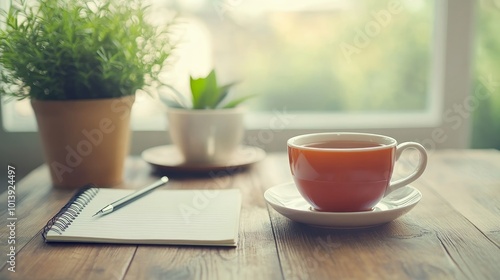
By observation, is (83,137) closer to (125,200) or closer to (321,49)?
(125,200)

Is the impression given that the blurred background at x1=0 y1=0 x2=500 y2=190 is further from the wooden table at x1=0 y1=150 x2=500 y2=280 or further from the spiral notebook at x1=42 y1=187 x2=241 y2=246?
the wooden table at x1=0 y1=150 x2=500 y2=280

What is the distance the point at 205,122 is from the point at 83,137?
0.76 feet

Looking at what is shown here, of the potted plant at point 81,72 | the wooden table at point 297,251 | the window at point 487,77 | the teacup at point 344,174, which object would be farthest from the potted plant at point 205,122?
the window at point 487,77

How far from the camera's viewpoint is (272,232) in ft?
2.63

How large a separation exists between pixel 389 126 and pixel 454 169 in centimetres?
37

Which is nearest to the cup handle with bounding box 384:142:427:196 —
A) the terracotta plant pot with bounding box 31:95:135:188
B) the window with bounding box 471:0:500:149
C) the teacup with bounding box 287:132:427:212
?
the teacup with bounding box 287:132:427:212

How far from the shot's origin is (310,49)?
207 cm

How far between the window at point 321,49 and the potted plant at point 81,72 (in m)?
0.28

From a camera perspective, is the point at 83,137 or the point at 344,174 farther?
the point at 83,137

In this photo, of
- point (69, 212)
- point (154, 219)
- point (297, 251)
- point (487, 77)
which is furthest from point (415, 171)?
point (487, 77)

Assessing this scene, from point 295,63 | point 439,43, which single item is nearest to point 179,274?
point 439,43

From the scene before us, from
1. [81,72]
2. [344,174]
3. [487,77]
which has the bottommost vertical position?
[487,77]

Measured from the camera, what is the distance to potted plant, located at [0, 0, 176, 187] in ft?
3.14

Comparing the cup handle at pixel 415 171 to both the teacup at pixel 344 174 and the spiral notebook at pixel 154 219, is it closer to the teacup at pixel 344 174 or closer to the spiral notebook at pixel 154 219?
the teacup at pixel 344 174
